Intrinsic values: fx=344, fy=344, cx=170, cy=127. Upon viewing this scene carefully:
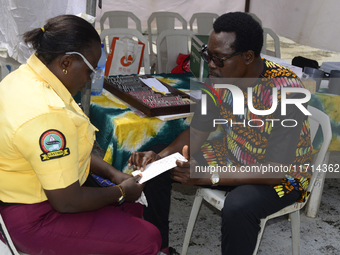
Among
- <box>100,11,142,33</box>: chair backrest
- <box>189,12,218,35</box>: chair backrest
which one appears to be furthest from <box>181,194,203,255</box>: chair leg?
<box>189,12,218,35</box>: chair backrest

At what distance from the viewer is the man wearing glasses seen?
1.62 metres

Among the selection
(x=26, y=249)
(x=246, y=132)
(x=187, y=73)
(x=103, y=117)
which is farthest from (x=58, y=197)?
(x=187, y=73)

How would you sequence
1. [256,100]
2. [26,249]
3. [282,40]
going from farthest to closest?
[282,40] → [256,100] → [26,249]

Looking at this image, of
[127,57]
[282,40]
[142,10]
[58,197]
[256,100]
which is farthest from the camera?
[282,40]

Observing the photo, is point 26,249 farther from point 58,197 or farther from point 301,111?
point 301,111

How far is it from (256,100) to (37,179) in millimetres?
1138

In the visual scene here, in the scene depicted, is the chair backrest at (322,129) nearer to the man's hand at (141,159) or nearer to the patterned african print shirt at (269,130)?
the patterned african print shirt at (269,130)

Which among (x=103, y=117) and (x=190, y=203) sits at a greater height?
(x=103, y=117)

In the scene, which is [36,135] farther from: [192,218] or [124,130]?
[192,218]

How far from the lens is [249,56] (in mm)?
1698

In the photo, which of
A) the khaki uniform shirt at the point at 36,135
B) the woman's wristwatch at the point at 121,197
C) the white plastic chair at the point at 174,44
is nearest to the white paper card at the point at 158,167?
the woman's wristwatch at the point at 121,197

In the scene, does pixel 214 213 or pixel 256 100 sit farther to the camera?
pixel 214 213

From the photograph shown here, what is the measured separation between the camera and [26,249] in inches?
50.4

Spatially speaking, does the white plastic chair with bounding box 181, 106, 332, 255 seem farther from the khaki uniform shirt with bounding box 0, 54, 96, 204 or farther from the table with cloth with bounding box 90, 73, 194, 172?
the khaki uniform shirt with bounding box 0, 54, 96, 204
